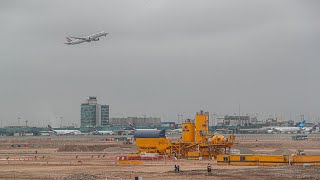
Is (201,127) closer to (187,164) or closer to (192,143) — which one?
(192,143)

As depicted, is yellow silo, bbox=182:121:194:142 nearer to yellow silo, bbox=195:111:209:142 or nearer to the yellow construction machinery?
the yellow construction machinery

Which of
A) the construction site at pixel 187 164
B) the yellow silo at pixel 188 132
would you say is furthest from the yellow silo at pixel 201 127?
the yellow silo at pixel 188 132

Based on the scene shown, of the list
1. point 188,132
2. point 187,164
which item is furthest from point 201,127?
point 187,164

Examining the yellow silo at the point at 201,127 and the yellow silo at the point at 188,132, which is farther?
the yellow silo at the point at 188,132

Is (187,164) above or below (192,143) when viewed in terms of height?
below

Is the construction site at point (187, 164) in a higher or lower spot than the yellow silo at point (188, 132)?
lower

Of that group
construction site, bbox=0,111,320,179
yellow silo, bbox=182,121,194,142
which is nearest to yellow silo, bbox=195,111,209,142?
construction site, bbox=0,111,320,179

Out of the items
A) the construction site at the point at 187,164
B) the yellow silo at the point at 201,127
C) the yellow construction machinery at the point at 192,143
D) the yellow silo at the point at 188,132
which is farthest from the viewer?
the yellow silo at the point at 188,132

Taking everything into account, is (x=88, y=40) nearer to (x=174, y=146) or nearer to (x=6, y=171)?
(x=174, y=146)

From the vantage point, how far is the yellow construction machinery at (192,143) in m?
81.6

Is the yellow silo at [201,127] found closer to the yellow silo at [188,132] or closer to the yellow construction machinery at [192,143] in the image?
the yellow construction machinery at [192,143]

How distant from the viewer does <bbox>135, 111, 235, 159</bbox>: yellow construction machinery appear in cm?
8156

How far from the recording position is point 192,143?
271ft

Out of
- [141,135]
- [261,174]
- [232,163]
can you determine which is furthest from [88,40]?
[261,174]
